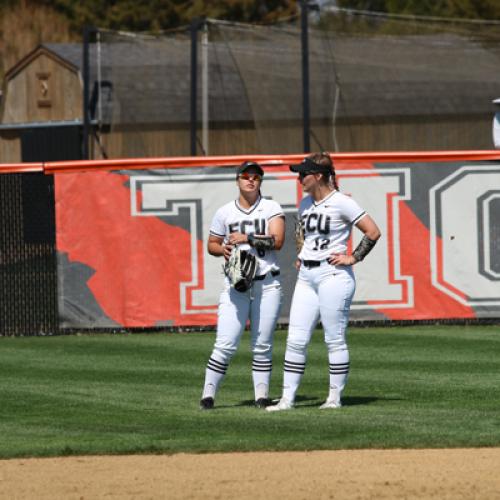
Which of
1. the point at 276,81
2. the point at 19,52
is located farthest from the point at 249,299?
the point at 19,52

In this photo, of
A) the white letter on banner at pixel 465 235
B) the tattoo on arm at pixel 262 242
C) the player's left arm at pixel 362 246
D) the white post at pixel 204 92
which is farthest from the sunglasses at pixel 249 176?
the white post at pixel 204 92

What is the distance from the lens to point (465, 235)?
16.5 m

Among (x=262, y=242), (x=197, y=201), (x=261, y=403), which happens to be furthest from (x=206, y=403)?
(x=197, y=201)

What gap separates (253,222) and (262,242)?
0.20 m

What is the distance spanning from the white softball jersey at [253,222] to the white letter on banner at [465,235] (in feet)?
22.0

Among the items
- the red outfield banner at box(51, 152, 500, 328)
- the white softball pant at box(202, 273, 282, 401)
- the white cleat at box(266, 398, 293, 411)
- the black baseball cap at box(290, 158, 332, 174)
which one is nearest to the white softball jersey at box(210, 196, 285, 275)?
the white softball pant at box(202, 273, 282, 401)

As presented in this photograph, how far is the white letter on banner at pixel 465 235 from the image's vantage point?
54.1 feet

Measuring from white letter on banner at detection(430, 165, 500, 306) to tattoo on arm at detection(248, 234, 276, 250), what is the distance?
684cm

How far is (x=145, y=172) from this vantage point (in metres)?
16.5

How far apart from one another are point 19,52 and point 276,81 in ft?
125

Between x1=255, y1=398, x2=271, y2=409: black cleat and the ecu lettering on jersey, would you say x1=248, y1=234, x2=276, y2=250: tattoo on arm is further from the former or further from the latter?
x1=255, y1=398, x2=271, y2=409: black cleat

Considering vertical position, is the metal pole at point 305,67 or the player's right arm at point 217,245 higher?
the metal pole at point 305,67

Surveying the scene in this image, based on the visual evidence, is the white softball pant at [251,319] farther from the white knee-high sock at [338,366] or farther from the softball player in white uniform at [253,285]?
the white knee-high sock at [338,366]

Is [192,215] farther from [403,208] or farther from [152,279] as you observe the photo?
[403,208]
